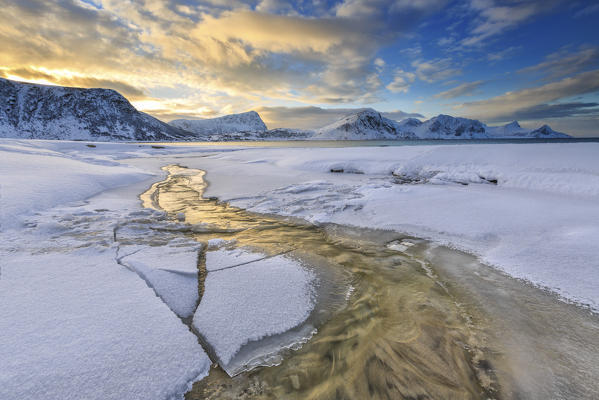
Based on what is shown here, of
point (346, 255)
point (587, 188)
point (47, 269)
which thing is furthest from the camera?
point (587, 188)

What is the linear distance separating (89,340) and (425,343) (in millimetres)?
2821

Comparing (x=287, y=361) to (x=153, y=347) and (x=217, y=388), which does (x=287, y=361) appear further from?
(x=153, y=347)

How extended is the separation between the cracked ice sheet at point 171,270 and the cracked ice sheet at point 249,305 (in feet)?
0.58

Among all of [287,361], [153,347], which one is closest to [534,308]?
[287,361]

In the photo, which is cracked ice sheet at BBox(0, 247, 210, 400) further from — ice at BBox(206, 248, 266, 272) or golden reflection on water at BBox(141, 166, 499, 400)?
ice at BBox(206, 248, 266, 272)

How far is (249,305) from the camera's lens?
2.48m

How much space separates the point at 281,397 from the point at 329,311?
3.23 ft

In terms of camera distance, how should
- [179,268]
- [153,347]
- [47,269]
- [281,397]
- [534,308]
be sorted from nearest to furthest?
[281,397], [153,347], [534,308], [47,269], [179,268]

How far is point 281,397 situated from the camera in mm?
1702

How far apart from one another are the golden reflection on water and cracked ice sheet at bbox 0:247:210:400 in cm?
32

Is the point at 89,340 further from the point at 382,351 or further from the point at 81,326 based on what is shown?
the point at 382,351

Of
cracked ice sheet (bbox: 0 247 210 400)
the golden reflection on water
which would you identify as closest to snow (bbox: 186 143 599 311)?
the golden reflection on water

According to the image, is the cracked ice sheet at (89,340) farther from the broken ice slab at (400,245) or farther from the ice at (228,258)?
the broken ice slab at (400,245)

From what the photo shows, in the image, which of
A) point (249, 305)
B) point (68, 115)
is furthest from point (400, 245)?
point (68, 115)
